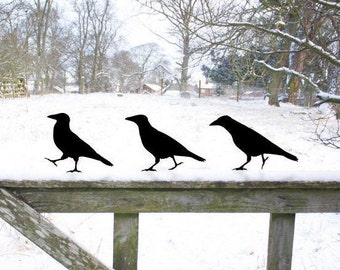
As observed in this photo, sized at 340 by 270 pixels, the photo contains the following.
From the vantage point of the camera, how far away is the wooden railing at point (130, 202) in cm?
140

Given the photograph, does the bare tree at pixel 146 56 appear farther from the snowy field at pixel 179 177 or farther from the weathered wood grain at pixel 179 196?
the weathered wood grain at pixel 179 196

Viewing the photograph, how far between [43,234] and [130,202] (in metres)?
0.39

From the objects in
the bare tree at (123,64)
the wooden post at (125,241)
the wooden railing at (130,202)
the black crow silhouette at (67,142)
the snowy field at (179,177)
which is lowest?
the snowy field at (179,177)

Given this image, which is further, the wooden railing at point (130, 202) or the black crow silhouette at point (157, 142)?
the wooden railing at point (130, 202)

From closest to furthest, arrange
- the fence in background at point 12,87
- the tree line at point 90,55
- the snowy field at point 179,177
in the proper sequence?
the snowy field at point 179,177, the fence in background at point 12,87, the tree line at point 90,55

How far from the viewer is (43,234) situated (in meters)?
1.44

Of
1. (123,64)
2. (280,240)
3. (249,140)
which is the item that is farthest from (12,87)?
(123,64)

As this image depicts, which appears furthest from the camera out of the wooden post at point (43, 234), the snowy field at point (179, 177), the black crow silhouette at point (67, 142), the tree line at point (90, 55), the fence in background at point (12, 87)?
the tree line at point (90, 55)

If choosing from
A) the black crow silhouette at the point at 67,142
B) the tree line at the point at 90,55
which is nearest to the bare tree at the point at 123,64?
the tree line at the point at 90,55

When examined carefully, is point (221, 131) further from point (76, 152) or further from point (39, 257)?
point (76, 152)

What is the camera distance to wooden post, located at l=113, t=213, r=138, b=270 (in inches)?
59.7

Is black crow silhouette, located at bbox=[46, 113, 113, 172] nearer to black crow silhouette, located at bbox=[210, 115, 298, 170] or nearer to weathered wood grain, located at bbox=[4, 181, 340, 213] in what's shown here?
weathered wood grain, located at bbox=[4, 181, 340, 213]

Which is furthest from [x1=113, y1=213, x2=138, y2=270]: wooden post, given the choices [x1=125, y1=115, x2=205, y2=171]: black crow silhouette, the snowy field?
[x1=125, y1=115, x2=205, y2=171]: black crow silhouette

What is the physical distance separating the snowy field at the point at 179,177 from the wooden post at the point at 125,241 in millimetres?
170
